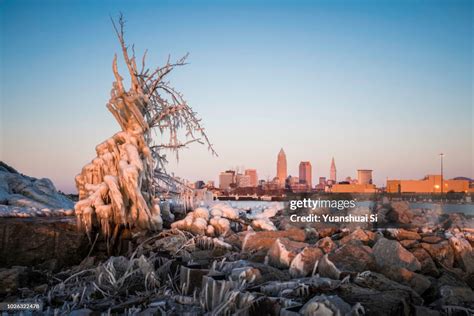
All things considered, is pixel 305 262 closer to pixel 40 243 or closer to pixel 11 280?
pixel 11 280

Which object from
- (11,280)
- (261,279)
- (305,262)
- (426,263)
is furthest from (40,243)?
(426,263)

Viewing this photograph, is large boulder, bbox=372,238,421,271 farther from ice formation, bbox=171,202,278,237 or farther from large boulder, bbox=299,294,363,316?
ice formation, bbox=171,202,278,237

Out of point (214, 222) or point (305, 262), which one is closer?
point (305, 262)

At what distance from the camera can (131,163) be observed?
9.04 m

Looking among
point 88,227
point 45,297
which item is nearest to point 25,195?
point 88,227

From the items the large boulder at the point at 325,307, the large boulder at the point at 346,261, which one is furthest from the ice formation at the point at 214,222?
the large boulder at the point at 325,307

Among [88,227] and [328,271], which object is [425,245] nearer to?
[328,271]

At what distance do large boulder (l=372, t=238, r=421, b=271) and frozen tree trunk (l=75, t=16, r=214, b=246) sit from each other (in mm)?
4659

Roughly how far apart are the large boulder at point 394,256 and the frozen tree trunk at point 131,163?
15.3ft

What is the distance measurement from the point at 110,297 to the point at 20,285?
6.17 ft

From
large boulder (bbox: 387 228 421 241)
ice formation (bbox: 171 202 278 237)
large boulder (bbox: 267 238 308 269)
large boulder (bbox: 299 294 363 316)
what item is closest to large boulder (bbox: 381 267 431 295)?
large boulder (bbox: 267 238 308 269)

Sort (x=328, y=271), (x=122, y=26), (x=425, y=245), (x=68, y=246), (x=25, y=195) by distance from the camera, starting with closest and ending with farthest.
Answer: (x=328, y=271)
(x=425, y=245)
(x=68, y=246)
(x=122, y=26)
(x=25, y=195)

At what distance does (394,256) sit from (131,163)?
5250mm

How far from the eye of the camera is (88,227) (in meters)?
8.45
